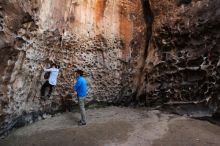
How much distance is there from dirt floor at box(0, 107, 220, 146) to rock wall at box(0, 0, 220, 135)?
529mm

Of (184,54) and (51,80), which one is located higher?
(184,54)

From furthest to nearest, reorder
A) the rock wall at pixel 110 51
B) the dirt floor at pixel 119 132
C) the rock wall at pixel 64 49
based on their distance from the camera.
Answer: the rock wall at pixel 110 51
the rock wall at pixel 64 49
the dirt floor at pixel 119 132

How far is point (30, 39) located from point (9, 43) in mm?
928

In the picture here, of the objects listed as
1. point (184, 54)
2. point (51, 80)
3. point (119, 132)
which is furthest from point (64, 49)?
point (184, 54)

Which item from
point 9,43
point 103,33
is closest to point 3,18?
point 9,43

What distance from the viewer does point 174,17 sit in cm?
1122

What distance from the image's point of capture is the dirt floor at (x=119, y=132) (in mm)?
8422

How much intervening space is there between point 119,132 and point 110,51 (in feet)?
11.4

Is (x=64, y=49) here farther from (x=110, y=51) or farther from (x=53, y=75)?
(x=110, y=51)

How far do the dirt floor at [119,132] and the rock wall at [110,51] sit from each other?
0.53m

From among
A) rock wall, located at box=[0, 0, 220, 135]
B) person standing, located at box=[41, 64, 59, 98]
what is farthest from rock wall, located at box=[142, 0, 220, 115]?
person standing, located at box=[41, 64, 59, 98]

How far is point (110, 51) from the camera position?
38.6ft

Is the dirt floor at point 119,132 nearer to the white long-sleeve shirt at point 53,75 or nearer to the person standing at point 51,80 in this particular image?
the person standing at point 51,80

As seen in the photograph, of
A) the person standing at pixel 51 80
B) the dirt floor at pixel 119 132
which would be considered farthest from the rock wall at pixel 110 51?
the dirt floor at pixel 119 132
